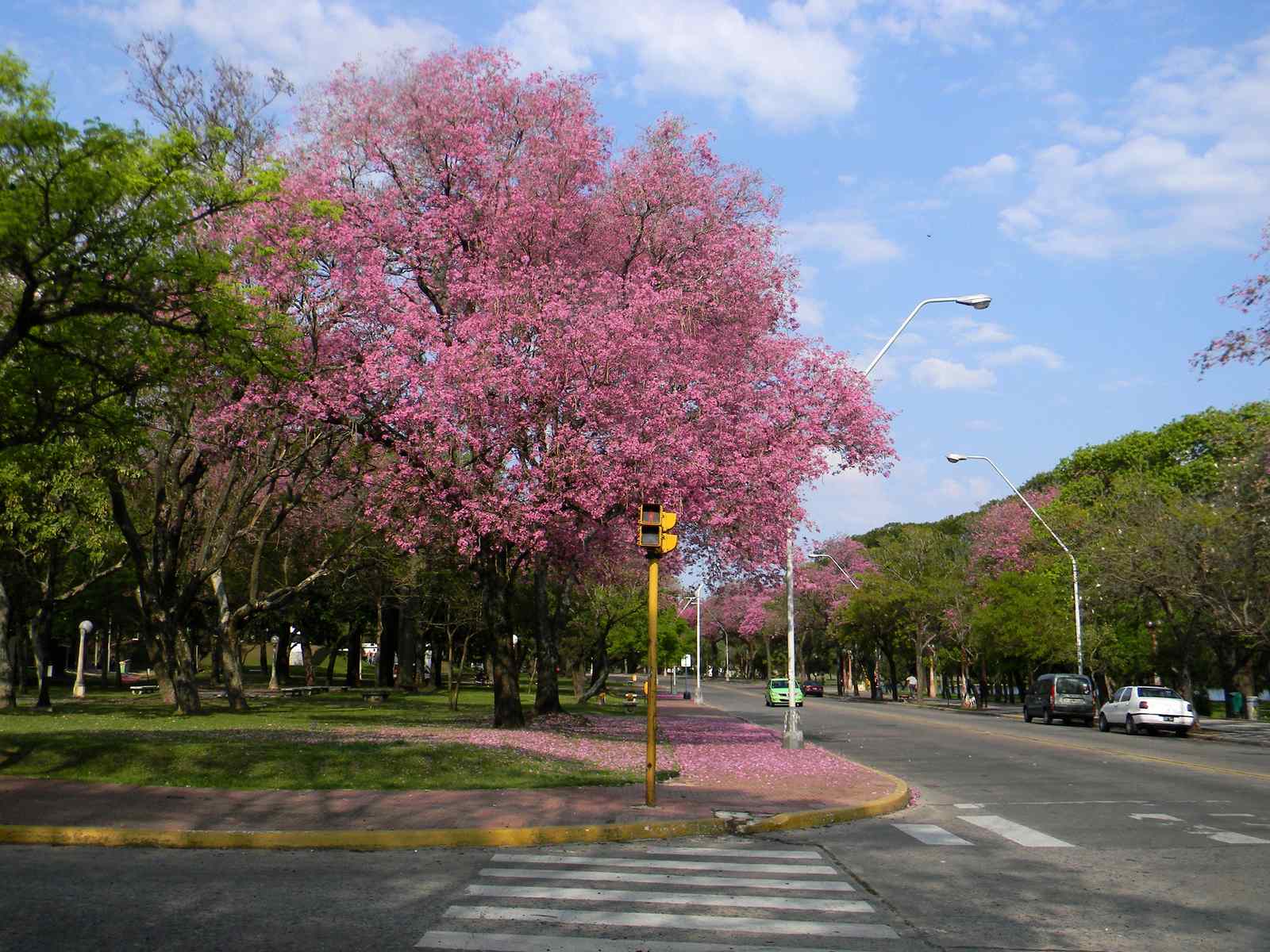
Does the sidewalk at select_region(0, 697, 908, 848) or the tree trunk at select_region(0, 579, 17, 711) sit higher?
the tree trunk at select_region(0, 579, 17, 711)

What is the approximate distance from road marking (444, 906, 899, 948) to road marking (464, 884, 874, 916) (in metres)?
0.40

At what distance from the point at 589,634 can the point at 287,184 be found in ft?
108

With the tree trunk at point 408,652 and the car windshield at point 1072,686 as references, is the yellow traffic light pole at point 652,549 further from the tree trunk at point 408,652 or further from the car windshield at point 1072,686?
the tree trunk at point 408,652

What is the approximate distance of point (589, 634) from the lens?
52.7m

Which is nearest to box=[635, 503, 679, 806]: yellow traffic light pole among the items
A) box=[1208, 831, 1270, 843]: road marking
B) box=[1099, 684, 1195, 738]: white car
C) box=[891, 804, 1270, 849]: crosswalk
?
box=[891, 804, 1270, 849]: crosswalk

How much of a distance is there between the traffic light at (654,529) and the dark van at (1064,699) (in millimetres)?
34107

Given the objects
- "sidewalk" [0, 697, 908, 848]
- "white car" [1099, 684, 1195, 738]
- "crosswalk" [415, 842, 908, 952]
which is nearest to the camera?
"crosswalk" [415, 842, 908, 952]

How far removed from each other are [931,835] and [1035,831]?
1.30 metres

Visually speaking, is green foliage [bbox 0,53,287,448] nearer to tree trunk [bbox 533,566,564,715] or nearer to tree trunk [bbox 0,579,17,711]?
tree trunk [bbox 533,566,564,715]

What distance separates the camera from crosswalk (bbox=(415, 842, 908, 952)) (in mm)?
7059

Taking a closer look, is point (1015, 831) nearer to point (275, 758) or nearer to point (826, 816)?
point (826, 816)

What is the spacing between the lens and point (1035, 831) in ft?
41.4

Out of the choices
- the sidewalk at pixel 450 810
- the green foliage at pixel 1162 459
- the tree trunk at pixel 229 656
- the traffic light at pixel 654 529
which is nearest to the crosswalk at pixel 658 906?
the sidewalk at pixel 450 810

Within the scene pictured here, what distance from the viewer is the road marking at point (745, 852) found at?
1058 cm
